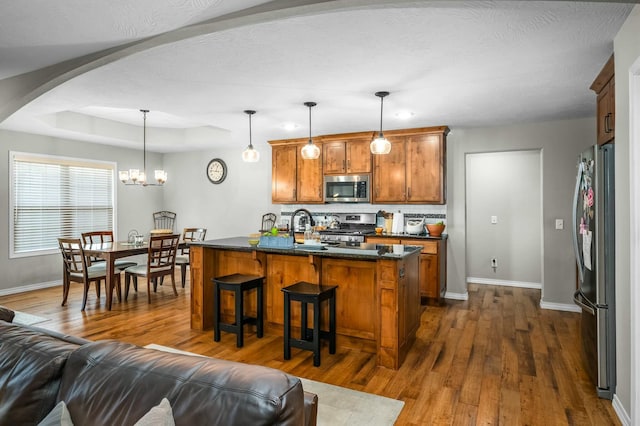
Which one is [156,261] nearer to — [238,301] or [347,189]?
[238,301]

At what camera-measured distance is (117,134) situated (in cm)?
629

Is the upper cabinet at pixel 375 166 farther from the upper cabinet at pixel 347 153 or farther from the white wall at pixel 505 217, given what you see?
the white wall at pixel 505 217

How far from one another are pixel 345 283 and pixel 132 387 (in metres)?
2.46

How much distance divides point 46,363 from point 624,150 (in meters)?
3.18

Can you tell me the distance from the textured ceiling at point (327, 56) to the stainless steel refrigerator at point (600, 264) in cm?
92

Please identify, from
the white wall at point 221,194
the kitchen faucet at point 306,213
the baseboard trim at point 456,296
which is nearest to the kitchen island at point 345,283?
the baseboard trim at point 456,296

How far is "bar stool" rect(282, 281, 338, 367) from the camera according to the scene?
10.2 feet

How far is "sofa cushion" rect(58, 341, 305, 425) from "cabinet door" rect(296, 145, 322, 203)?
4.93m

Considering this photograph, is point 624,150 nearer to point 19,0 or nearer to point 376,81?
point 376,81

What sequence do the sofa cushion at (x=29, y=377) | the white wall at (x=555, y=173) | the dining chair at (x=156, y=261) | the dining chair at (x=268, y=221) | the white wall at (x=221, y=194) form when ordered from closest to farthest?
the sofa cushion at (x=29, y=377), the white wall at (x=555, y=173), the dining chair at (x=156, y=261), the dining chair at (x=268, y=221), the white wall at (x=221, y=194)

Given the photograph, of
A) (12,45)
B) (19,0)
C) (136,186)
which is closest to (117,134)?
(136,186)

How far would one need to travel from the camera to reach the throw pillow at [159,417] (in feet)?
3.25

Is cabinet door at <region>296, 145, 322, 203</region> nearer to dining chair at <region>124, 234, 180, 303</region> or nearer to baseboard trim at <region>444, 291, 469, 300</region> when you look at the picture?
dining chair at <region>124, 234, 180, 303</region>

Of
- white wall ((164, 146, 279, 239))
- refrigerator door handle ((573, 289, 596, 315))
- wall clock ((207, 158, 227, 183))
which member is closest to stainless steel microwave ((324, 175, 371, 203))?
white wall ((164, 146, 279, 239))
